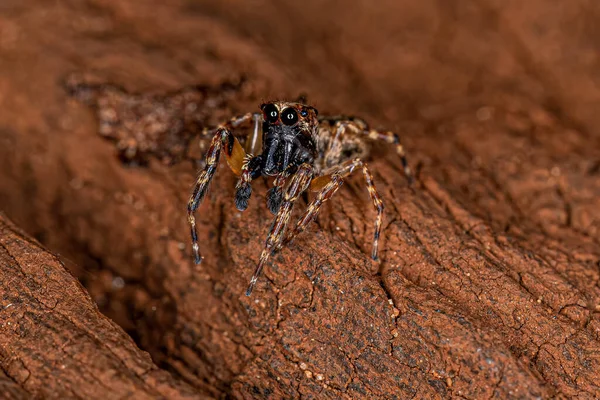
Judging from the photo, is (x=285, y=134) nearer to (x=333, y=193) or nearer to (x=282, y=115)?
(x=282, y=115)

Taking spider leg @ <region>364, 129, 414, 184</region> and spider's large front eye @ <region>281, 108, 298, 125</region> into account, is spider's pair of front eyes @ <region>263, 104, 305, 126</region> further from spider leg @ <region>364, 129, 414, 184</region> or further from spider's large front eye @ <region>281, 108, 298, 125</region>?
spider leg @ <region>364, 129, 414, 184</region>

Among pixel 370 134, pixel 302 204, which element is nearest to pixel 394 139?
pixel 370 134

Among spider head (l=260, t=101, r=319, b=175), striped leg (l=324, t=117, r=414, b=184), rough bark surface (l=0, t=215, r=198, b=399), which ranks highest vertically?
striped leg (l=324, t=117, r=414, b=184)

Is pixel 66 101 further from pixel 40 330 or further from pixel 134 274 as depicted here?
pixel 40 330

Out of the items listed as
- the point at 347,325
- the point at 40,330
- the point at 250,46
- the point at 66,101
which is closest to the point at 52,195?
the point at 66,101

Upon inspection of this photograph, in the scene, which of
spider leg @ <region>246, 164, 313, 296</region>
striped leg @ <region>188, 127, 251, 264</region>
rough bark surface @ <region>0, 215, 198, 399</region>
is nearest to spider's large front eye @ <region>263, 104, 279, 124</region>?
striped leg @ <region>188, 127, 251, 264</region>

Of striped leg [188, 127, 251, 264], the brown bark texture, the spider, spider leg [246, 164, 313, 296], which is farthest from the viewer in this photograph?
striped leg [188, 127, 251, 264]

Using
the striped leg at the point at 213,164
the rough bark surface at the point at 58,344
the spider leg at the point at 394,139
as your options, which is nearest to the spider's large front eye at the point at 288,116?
the striped leg at the point at 213,164
